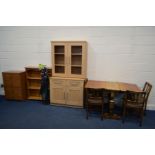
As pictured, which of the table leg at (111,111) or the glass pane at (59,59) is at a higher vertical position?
the glass pane at (59,59)

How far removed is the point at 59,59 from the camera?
14.3 ft

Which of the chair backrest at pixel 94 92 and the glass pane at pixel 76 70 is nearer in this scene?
the chair backrest at pixel 94 92

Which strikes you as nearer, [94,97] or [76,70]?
[94,97]

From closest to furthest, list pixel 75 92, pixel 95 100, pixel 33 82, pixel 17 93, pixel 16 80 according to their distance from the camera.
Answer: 1. pixel 95 100
2. pixel 75 92
3. pixel 16 80
4. pixel 17 93
5. pixel 33 82

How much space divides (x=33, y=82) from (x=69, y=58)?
5.37 ft

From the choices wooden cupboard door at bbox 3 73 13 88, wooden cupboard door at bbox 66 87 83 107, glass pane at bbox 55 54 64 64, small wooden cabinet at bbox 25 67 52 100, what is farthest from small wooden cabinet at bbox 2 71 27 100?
wooden cupboard door at bbox 66 87 83 107

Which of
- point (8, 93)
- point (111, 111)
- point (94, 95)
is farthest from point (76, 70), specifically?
A: point (8, 93)

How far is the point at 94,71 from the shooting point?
4395mm

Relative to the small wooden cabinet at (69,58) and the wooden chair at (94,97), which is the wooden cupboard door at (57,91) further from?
the wooden chair at (94,97)

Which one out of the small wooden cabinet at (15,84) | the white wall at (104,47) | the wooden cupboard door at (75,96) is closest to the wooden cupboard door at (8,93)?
the small wooden cabinet at (15,84)

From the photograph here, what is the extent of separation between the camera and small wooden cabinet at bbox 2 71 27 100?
4.46 m

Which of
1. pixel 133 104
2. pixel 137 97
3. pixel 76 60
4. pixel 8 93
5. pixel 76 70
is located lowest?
pixel 8 93

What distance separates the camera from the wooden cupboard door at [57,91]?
13.6 ft

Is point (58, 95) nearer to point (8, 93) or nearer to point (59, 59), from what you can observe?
point (59, 59)
